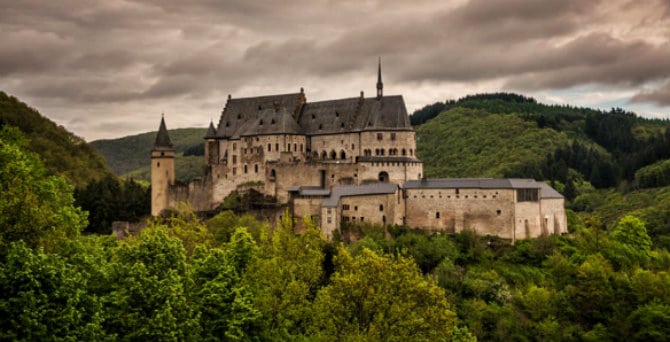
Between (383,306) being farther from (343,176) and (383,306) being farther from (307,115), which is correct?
(307,115)

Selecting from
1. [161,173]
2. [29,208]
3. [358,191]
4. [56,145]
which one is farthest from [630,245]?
[56,145]

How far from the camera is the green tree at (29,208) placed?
26.2 metres

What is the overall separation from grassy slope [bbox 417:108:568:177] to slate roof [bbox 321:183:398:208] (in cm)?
5061

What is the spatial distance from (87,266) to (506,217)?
41.4m

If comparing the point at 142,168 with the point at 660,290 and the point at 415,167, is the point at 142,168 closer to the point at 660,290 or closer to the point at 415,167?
the point at 415,167

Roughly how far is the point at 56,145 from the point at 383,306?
86.7 m

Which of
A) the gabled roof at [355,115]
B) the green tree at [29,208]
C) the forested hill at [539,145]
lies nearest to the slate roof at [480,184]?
the gabled roof at [355,115]

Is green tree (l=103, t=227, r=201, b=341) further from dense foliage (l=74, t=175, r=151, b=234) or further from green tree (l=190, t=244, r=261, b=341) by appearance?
dense foliage (l=74, t=175, r=151, b=234)

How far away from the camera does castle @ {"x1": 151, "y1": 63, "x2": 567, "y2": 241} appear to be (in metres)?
61.6

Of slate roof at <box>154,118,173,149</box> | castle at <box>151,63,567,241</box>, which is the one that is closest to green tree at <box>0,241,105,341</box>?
castle at <box>151,63,567,241</box>

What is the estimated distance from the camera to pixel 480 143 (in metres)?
134

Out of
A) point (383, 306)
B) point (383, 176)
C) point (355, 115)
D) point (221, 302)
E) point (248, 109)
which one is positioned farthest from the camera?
point (248, 109)

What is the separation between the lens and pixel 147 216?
76875 millimetres

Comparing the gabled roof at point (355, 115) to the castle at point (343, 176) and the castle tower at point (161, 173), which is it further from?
the castle tower at point (161, 173)
